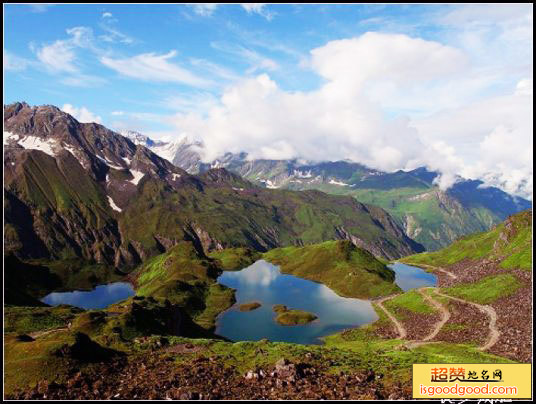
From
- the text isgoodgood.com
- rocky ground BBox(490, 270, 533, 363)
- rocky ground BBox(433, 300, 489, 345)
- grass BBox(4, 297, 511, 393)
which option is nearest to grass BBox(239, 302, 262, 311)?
grass BBox(4, 297, 511, 393)

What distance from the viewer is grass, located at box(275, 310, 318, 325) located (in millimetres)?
152450

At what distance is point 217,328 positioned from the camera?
489 feet

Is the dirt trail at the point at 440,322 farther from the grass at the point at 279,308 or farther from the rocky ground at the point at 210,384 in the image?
the rocky ground at the point at 210,384

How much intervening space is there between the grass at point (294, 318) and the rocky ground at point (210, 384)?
305ft

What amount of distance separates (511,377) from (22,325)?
102311mm

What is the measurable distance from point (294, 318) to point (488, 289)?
66.8 metres

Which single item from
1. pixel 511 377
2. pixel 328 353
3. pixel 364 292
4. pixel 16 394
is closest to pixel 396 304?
pixel 364 292

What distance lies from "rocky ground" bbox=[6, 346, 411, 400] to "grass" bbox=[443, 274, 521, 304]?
96657 mm

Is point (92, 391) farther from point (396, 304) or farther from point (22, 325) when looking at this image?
point (396, 304)

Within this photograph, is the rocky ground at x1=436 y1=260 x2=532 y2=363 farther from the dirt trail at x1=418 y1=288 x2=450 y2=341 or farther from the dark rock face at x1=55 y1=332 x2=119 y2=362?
the dark rock face at x1=55 y1=332 x2=119 y2=362

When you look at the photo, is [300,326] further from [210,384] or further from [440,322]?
[210,384]

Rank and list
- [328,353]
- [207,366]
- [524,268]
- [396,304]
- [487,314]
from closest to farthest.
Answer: [207,366] < [328,353] < [487,314] < [524,268] < [396,304]

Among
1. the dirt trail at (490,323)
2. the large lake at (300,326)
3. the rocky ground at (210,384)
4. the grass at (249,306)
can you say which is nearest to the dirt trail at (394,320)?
the large lake at (300,326)

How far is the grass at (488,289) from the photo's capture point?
136 m
